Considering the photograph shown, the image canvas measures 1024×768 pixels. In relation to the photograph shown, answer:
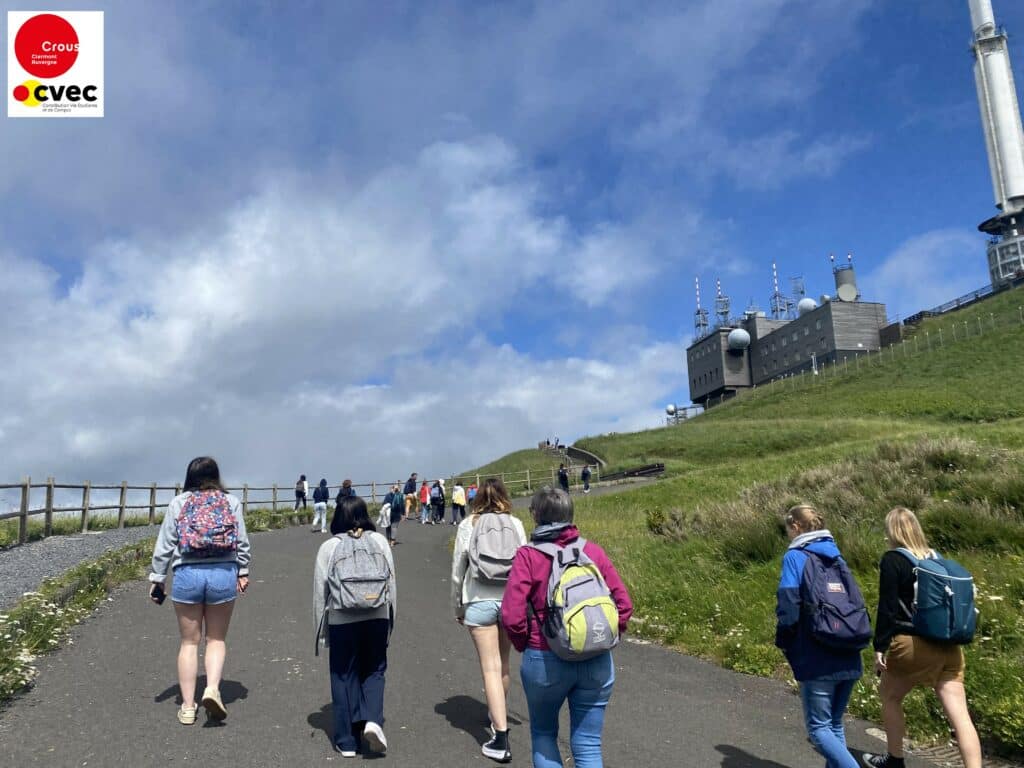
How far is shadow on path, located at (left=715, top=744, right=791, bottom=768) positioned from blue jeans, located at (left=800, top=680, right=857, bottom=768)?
28.6 inches

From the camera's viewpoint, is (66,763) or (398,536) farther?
(398,536)

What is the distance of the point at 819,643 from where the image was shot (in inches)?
169

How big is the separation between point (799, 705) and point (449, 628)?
440 centimetres

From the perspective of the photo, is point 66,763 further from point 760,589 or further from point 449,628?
point 760,589

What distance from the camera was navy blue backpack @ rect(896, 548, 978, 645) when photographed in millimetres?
4285

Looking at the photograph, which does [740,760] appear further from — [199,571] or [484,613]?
[199,571]

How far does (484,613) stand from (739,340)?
8257 cm

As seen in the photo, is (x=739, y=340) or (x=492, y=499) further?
(x=739, y=340)

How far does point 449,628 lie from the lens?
364 inches

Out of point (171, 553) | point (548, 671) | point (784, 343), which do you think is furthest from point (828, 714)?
point (784, 343)

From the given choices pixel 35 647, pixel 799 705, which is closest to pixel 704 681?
pixel 799 705

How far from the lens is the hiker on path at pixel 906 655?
438 cm

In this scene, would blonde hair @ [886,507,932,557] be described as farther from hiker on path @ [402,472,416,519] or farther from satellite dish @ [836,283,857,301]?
satellite dish @ [836,283,857,301]

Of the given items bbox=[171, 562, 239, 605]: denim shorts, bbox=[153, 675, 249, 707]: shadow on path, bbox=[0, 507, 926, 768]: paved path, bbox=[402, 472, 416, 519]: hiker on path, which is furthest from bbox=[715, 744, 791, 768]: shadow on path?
bbox=[402, 472, 416, 519]: hiker on path
